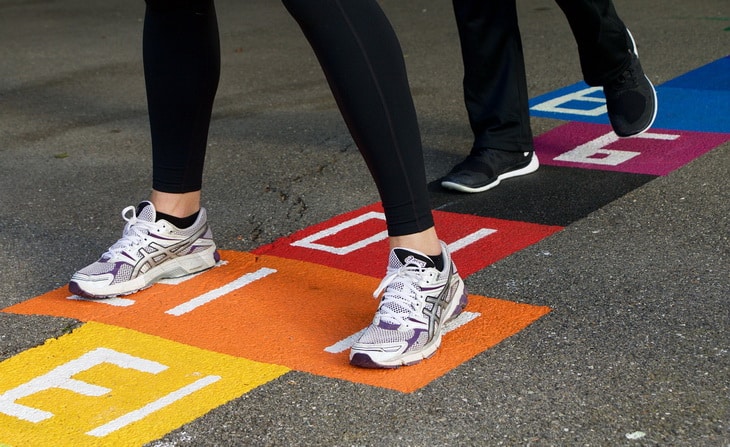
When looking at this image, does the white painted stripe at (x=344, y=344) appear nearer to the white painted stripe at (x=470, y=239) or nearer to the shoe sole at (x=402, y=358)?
the shoe sole at (x=402, y=358)

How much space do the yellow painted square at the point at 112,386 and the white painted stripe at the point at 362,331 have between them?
0.48ft

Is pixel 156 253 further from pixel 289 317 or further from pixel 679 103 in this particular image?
pixel 679 103

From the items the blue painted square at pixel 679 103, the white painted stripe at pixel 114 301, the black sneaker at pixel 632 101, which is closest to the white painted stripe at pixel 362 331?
the white painted stripe at pixel 114 301

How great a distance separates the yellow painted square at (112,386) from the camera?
2059 millimetres

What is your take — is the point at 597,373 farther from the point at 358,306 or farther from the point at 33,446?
the point at 33,446

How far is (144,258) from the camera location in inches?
108

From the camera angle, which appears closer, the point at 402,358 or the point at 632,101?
the point at 402,358

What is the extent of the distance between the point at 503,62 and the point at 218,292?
1467mm

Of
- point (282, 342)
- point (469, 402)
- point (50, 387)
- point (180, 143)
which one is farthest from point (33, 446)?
point (180, 143)

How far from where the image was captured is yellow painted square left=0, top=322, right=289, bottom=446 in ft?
6.75

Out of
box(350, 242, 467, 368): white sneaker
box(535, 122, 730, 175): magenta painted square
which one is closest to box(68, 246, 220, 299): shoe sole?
box(350, 242, 467, 368): white sneaker

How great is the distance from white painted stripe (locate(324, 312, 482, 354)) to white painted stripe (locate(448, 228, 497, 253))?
496 millimetres

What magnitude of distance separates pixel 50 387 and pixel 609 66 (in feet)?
7.29

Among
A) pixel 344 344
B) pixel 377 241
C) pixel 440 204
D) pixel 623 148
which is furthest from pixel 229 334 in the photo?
pixel 623 148
